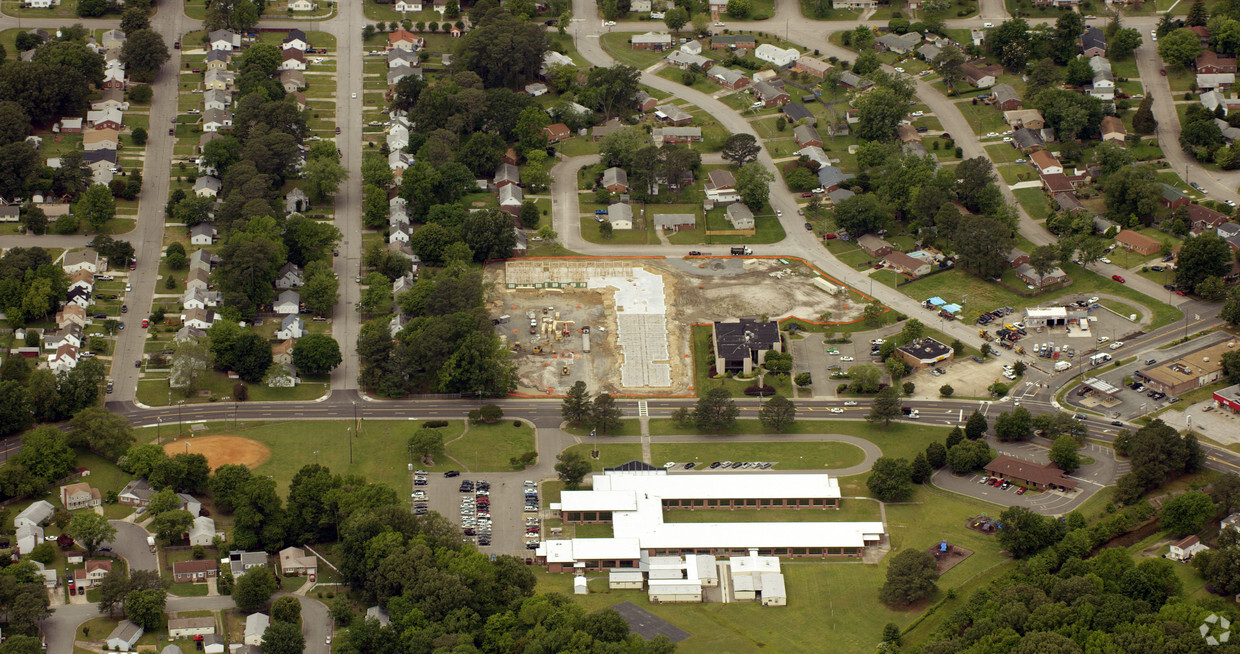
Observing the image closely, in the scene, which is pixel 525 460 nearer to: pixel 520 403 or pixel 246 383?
pixel 520 403

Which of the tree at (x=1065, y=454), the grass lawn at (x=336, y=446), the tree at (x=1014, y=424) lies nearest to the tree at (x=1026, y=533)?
the tree at (x=1065, y=454)

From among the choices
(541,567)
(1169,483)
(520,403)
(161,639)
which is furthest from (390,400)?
(1169,483)

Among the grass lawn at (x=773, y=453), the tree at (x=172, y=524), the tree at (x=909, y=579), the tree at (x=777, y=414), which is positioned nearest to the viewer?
the tree at (x=909, y=579)

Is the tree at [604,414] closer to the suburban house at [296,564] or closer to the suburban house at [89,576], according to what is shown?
the suburban house at [296,564]

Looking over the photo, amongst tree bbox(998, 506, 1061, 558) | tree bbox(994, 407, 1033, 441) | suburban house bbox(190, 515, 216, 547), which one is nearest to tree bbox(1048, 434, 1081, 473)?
tree bbox(994, 407, 1033, 441)

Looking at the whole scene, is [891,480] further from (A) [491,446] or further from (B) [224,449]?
(B) [224,449]

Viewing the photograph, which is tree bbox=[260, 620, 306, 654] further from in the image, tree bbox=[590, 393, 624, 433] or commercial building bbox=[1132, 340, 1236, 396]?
commercial building bbox=[1132, 340, 1236, 396]
